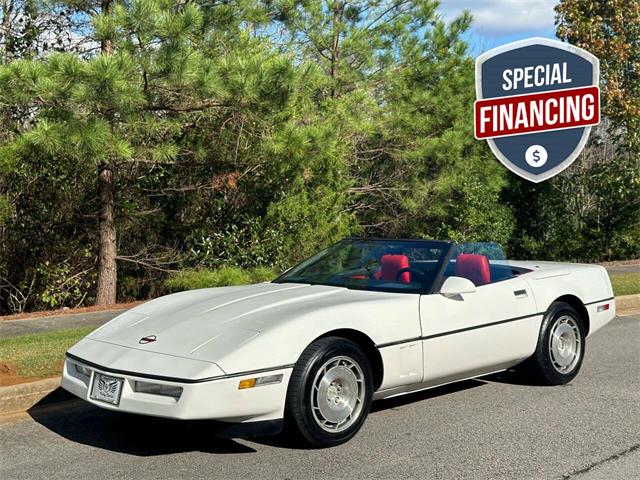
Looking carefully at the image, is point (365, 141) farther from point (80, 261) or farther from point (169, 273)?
point (80, 261)

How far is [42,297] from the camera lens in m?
13.0

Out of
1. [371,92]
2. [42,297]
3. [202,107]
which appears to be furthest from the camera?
[371,92]

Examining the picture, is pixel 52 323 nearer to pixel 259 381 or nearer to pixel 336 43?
pixel 259 381

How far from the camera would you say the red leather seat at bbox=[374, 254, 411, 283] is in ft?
19.9

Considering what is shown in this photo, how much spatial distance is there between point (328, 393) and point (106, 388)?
1.35 meters

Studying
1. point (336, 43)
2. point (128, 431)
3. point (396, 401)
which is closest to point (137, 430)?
point (128, 431)

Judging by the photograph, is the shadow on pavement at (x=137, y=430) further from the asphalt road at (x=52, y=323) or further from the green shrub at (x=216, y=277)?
the green shrub at (x=216, y=277)

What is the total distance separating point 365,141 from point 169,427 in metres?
12.0

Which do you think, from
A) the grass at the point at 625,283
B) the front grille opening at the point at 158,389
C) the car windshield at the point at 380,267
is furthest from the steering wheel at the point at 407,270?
the grass at the point at 625,283

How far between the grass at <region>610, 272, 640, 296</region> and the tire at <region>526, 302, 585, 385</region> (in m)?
5.95

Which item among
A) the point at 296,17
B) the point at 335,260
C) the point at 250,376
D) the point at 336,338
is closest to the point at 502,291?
the point at 335,260

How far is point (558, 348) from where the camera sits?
6738 mm

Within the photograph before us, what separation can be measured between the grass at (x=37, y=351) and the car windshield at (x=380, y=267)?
213 cm

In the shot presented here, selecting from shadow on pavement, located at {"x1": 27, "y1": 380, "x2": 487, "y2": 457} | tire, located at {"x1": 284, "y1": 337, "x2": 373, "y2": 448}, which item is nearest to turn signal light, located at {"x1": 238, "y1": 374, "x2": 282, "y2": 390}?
tire, located at {"x1": 284, "y1": 337, "x2": 373, "y2": 448}
